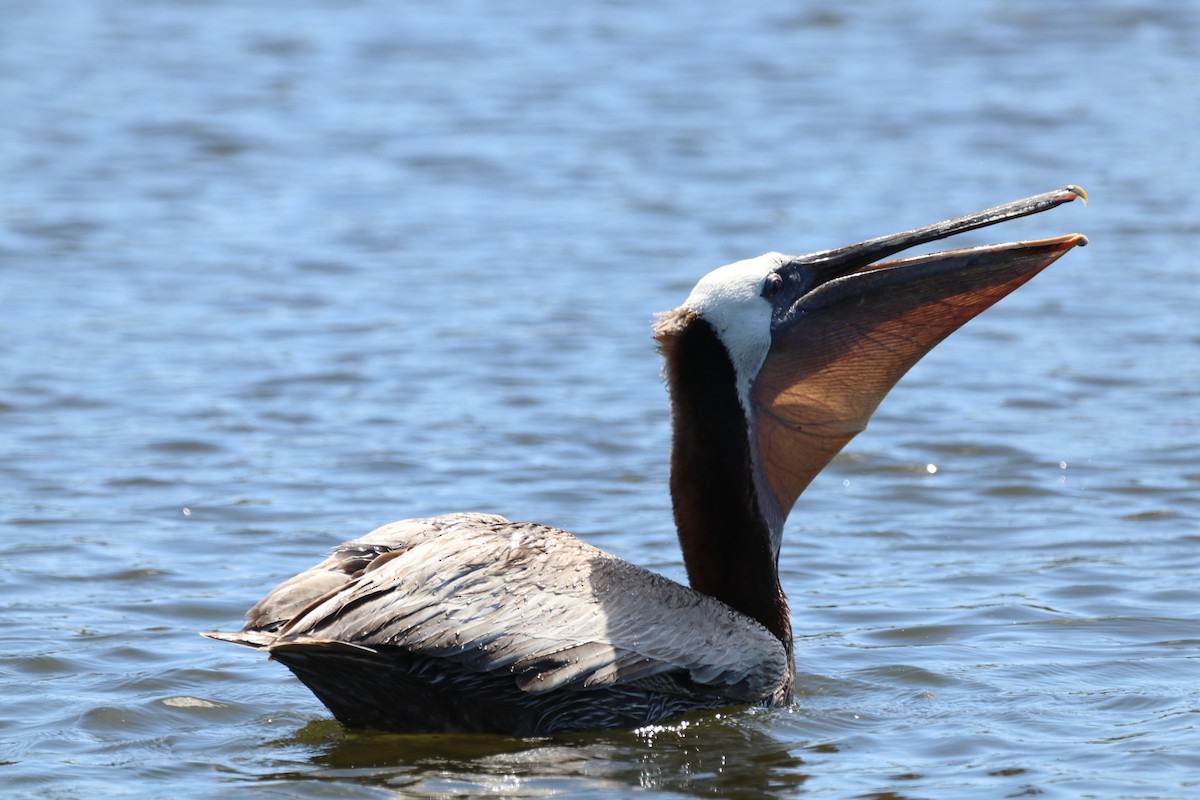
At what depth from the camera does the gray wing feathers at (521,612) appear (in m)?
5.65

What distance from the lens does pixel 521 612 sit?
18.9 ft

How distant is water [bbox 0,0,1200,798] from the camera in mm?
6230

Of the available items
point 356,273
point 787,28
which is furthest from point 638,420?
point 787,28

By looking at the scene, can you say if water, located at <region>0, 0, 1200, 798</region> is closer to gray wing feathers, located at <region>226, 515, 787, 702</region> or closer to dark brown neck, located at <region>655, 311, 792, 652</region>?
gray wing feathers, located at <region>226, 515, 787, 702</region>

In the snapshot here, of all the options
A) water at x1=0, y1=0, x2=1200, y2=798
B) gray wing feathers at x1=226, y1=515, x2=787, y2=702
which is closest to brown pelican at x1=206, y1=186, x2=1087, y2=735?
gray wing feathers at x1=226, y1=515, x2=787, y2=702

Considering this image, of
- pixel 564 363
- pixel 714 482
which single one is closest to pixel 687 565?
pixel 714 482

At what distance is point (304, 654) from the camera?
18.3ft

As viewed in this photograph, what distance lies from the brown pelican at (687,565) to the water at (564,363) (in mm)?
186

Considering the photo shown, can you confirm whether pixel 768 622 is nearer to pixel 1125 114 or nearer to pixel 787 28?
pixel 1125 114

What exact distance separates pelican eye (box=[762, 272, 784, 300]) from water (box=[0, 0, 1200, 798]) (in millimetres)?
1373

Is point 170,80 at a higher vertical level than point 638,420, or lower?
higher

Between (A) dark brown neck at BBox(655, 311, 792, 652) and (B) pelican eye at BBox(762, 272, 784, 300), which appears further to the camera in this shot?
(B) pelican eye at BBox(762, 272, 784, 300)

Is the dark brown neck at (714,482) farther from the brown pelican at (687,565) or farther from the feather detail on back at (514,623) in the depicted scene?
the feather detail on back at (514,623)

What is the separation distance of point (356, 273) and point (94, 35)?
8.48m
